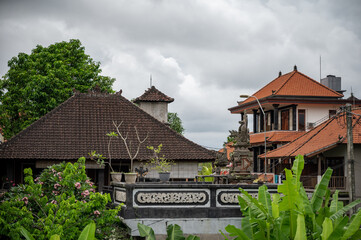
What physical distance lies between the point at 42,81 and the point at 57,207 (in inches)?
969

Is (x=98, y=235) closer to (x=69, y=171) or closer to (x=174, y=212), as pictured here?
(x=69, y=171)

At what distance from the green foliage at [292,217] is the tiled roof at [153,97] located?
2243cm

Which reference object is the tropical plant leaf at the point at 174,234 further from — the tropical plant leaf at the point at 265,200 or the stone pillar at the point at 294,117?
the stone pillar at the point at 294,117

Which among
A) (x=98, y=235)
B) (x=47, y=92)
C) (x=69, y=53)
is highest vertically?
(x=69, y=53)

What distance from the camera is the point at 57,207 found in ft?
39.1

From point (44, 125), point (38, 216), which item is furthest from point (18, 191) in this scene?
point (44, 125)

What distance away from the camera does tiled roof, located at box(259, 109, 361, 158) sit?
3097 cm

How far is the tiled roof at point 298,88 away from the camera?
43.9 meters

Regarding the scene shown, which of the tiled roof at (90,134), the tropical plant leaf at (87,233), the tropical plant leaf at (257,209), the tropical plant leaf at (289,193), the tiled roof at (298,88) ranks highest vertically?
the tiled roof at (298,88)

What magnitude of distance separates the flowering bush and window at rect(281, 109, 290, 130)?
102ft

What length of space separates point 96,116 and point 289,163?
631 inches

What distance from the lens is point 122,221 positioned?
15.1 meters

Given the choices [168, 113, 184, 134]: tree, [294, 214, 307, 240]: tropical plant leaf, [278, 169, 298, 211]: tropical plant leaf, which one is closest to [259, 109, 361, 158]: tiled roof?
[278, 169, 298, 211]: tropical plant leaf

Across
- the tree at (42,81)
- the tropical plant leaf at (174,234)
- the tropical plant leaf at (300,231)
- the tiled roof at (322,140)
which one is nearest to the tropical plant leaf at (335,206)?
the tropical plant leaf at (300,231)
